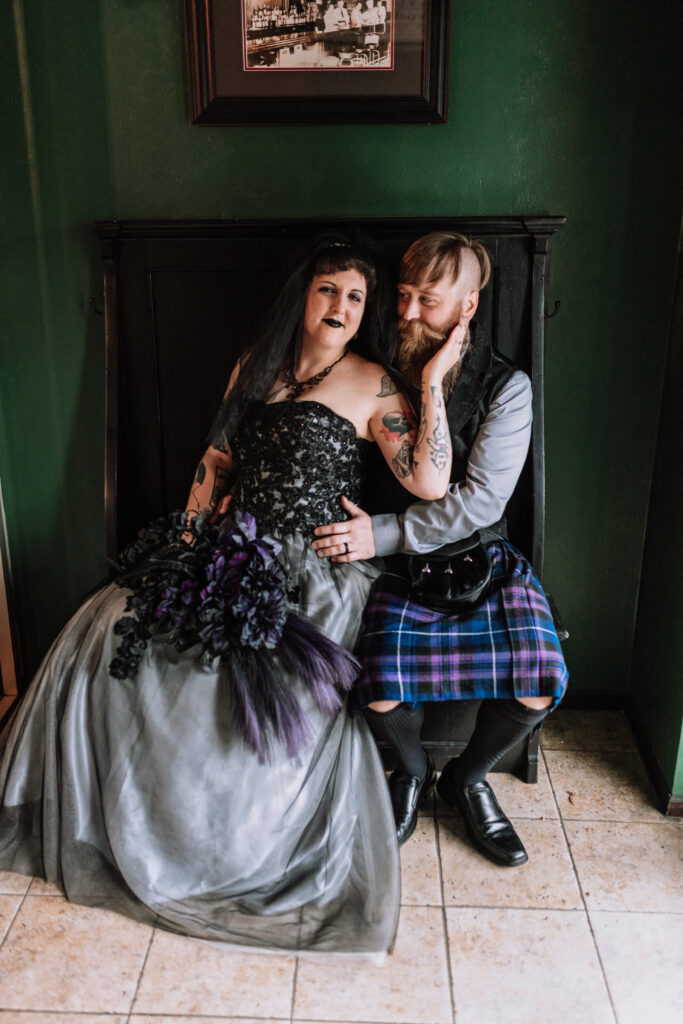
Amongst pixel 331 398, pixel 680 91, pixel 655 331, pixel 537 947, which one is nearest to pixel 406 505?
pixel 331 398

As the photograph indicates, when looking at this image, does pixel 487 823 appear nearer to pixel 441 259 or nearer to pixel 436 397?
pixel 436 397

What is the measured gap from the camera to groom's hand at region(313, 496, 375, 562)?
7.30 feet

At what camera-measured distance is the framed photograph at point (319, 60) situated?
2287 millimetres

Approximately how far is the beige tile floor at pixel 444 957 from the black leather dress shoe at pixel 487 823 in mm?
35

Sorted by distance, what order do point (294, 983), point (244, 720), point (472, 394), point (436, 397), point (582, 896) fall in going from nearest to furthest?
point (294, 983)
point (244, 720)
point (582, 896)
point (436, 397)
point (472, 394)

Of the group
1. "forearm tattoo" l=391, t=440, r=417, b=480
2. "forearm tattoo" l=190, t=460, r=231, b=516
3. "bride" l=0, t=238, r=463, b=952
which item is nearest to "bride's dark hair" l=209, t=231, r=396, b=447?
"bride" l=0, t=238, r=463, b=952

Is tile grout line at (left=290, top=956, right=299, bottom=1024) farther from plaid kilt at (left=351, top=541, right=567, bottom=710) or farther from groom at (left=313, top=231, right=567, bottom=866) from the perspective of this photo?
plaid kilt at (left=351, top=541, right=567, bottom=710)

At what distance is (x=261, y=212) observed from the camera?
97.0 inches

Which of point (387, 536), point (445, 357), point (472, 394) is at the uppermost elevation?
point (445, 357)

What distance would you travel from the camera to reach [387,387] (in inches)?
88.5

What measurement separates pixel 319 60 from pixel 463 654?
167cm

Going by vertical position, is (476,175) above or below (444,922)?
above

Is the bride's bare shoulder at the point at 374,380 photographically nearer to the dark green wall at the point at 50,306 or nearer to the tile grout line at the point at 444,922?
the dark green wall at the point at 50,306

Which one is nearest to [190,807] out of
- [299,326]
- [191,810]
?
[191,810]
